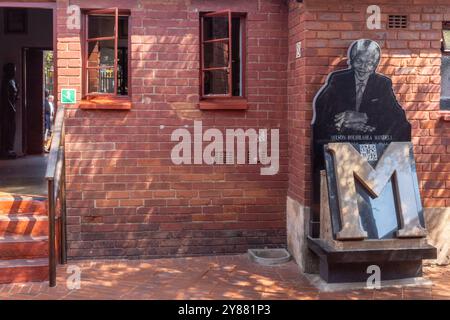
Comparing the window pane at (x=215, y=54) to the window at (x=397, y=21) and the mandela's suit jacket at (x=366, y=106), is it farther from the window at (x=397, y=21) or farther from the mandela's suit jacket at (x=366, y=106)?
the window at (x=397, y=21)

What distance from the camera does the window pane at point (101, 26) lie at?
7.35 m

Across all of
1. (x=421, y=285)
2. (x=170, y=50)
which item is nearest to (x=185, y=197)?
(x=170, y=50)

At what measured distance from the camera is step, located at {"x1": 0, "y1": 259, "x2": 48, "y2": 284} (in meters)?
6.33

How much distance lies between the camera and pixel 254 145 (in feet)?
24.5

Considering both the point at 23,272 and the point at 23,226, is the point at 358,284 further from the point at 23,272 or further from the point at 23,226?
the point at 23,226

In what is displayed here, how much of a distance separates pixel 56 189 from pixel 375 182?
10.9ft

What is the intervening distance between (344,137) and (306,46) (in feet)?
3.54

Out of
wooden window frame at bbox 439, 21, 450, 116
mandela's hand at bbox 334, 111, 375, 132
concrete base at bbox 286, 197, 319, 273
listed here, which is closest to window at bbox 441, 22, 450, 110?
wooden window frame at bbox 439, 21, 450, 116

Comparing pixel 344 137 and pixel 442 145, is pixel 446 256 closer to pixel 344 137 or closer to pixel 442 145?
pixel 442 145

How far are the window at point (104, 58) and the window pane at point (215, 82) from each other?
976 millimetres

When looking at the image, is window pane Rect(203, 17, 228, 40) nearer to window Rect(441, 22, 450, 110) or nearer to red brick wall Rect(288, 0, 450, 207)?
red brick wall Rect(288, 0, 450, 207)

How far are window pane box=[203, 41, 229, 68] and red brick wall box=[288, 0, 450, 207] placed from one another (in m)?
0.87

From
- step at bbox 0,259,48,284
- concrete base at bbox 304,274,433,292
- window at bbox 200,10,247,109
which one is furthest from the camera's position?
window at bbox 200,10,247,109

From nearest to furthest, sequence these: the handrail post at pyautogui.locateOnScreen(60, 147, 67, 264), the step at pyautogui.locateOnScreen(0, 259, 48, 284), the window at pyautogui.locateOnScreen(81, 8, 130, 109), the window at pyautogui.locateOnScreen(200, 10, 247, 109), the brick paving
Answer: the brick paving, the step at pyautogui.locateOnScreen(0, 259, 48, 284), the handrail post at pyautogui.locateOnScreen(60, 147, 67, 264), the window at pyautogui.locateOnScreen(81, 8, 130, 109), the window at pyautogui.locateOnScreen(200, 10, 247, 109)
